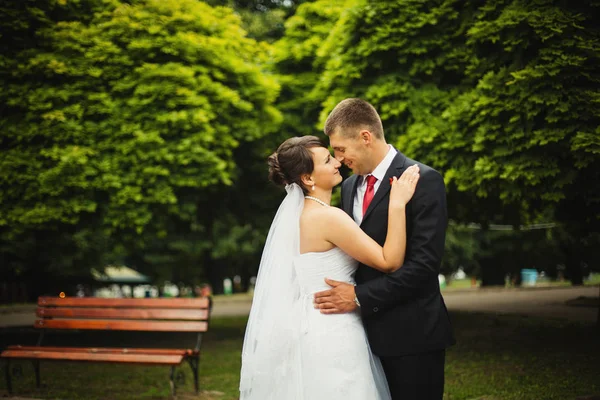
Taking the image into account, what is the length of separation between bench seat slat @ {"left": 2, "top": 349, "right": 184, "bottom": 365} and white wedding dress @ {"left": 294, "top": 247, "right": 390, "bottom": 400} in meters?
3.89

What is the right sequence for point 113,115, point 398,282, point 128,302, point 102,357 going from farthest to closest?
1. point 113,115
2. point 128,302
3. point 102,357
4. point 398,282

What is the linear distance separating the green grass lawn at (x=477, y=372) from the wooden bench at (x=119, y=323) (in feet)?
1.59

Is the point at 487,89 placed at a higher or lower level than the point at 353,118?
higher

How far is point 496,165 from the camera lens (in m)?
8.52

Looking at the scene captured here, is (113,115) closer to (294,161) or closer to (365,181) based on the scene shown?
(294,161)

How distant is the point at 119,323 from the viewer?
8.73 m

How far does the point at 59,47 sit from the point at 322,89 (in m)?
4.79

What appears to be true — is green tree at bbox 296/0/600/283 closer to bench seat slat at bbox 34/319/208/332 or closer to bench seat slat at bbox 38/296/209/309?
bench seat slat at bbox 38/296/209/309

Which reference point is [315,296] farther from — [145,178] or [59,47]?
[59,47]

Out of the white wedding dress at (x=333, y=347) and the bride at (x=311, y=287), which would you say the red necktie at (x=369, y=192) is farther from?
the white wedding dress at (x=333, y=347)

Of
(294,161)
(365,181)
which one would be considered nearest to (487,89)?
(365,181)

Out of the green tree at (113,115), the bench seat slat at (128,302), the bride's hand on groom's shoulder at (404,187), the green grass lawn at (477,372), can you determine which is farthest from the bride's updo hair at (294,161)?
the green tree at (113,115)

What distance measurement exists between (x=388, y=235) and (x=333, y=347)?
2.60 feet

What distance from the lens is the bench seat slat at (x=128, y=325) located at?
8430 millimetres
